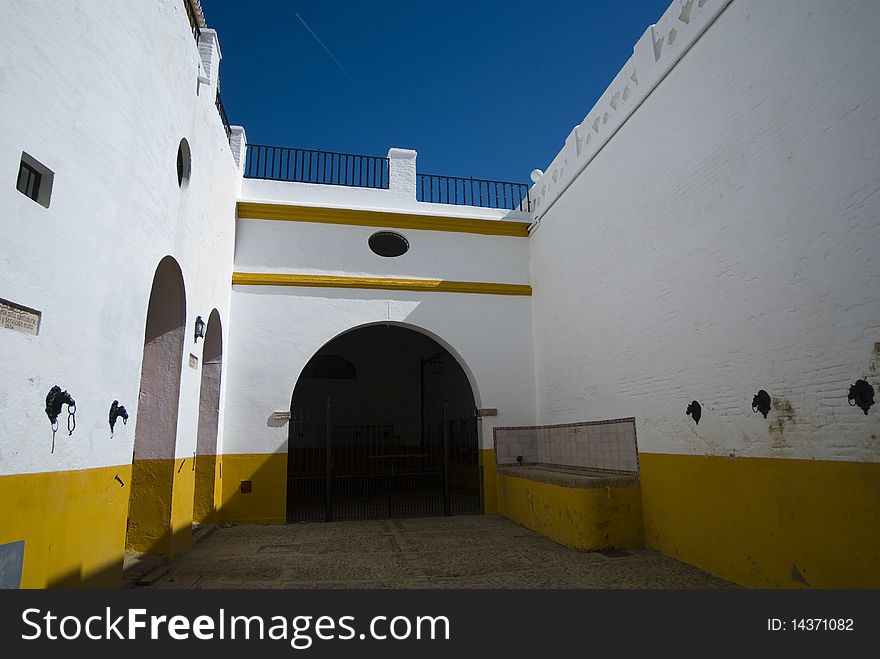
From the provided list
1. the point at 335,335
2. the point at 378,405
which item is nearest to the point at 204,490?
the point at 335,335

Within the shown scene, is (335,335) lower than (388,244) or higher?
lower

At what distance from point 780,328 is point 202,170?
584 cm

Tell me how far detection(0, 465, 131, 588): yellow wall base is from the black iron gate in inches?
166

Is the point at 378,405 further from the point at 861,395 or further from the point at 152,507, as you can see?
the point at 861,395

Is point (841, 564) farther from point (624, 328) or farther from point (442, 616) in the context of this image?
point (624, 328)

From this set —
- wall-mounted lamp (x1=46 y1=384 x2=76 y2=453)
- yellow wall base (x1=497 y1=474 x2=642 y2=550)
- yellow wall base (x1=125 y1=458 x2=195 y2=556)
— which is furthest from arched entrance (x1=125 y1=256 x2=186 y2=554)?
yellow wall base (x1=497 y1=474 x2=642 y2=550)

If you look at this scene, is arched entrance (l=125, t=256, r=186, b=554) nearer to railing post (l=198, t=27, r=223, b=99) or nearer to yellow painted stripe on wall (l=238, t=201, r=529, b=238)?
railing post (l=198, t=27, r=223, b=99)

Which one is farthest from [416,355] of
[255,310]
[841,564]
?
[841,564]

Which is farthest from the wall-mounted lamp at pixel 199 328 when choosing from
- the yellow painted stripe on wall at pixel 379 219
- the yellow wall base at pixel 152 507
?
the yellow painted stripe on wall at pixel 379 219

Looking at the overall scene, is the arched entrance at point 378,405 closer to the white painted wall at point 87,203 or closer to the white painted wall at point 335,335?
the white painted wall at point 335,335

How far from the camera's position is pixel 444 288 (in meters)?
9.29

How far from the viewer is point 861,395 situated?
12.3 ft

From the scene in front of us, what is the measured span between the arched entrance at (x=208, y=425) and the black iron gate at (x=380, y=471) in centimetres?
122

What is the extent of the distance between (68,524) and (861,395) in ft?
16.5
